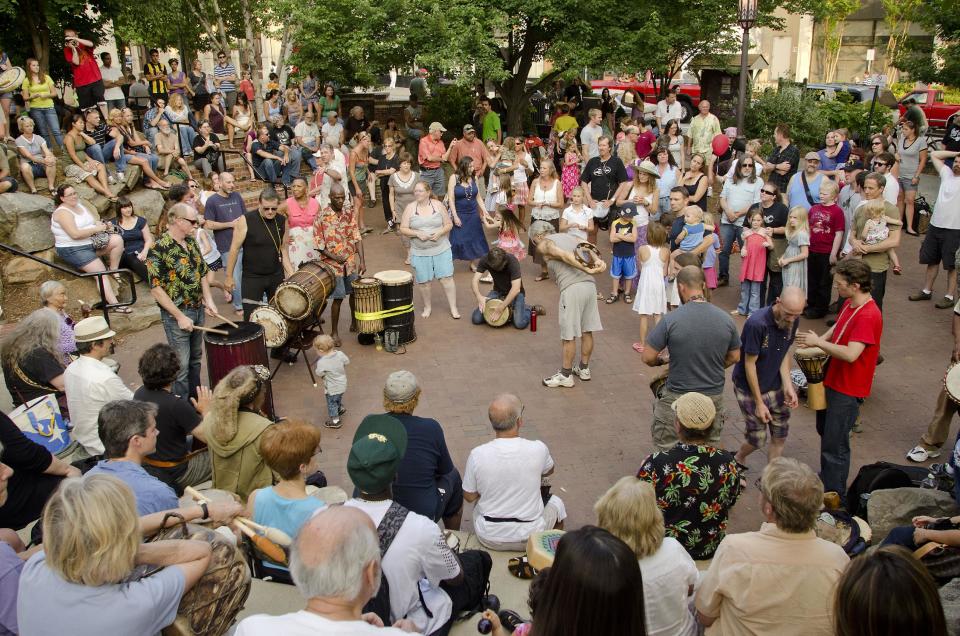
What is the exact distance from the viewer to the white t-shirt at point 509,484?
4.73 m

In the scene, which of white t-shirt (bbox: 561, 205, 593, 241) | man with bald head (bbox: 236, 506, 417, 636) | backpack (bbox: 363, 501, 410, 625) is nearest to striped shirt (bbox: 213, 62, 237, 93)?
white t-shirt (bbox: 561, 205, 593, 241)

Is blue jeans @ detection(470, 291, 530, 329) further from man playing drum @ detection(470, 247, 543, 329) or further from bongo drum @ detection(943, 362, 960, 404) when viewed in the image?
bongo drum @ detection(943, 362, 960, 404)

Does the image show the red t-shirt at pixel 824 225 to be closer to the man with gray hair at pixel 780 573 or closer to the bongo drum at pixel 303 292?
the bongo drum at pixel 303 292

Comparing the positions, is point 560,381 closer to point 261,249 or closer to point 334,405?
point 334,405

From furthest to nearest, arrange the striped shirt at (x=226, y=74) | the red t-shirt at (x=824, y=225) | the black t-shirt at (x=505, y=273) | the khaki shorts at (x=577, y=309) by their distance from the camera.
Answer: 1. the striped shirt at (x=226, y=74)
2. the black t-shirt at (x=505, y=273)
3. the red t-shirt at (x=824, y=225)
4. the khaki shorts at (x=577, y=309)

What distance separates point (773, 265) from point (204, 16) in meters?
16.3

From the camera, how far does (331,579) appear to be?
8.82 feet

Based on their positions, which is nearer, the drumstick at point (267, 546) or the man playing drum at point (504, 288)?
the drumstick at point (267, 546)

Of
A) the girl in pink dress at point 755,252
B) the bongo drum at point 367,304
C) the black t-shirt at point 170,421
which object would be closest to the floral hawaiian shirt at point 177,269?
the bongo drum at point 367,304

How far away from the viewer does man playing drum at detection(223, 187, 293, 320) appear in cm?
876

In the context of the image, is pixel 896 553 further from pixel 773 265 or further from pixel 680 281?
pixel 773 265

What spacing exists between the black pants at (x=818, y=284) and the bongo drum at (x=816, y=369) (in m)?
4.11

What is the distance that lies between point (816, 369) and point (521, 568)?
9.47ft

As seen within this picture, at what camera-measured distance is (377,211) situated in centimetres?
1596
